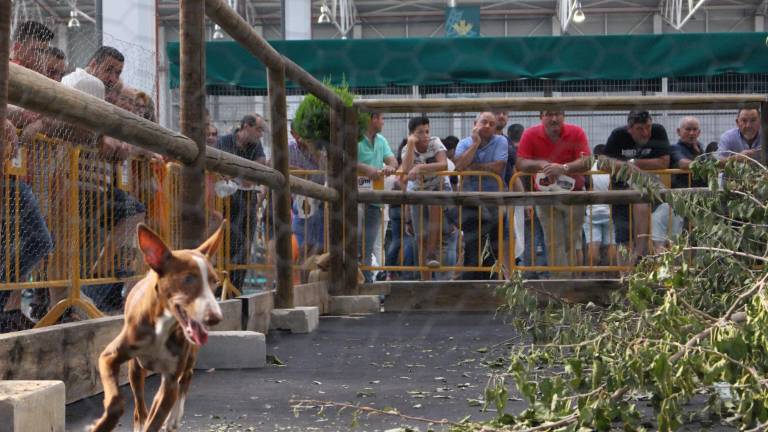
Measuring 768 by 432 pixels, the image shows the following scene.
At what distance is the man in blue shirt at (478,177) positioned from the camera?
27.7 feet

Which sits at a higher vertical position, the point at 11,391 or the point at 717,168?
the point at 717,168

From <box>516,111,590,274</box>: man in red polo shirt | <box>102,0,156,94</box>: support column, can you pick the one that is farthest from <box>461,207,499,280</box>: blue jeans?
<box>102,0,156,94</box>: support column

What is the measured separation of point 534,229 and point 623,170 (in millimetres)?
5142

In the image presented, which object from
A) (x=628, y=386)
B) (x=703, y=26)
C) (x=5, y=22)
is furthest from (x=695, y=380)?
(x=703, y=26)

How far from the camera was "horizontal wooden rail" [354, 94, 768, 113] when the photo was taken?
7.19 meters

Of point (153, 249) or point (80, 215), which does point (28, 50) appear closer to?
point (80, 215)

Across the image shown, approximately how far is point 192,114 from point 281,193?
6.33 ft

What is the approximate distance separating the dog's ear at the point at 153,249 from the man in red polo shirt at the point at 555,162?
21.5 ft

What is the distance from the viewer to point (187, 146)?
12.1ft

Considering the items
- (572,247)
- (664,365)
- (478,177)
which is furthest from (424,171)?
(664,365)

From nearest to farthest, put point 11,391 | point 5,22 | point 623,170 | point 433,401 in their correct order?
point 5,22 → point 11,391 → point 433,401 → point 623,170

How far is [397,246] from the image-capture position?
903cm

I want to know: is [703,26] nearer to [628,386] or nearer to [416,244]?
[416,244]

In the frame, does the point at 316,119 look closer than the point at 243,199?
No
